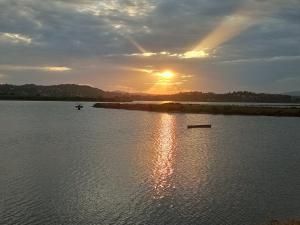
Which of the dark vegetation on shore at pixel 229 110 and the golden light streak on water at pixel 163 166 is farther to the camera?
the dark vegetation on shore at pixel 229 110

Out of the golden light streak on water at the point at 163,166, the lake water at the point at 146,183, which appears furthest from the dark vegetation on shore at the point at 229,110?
the lake water at the point at 146,183

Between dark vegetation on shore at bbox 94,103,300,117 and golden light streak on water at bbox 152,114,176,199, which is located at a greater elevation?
dark vegetation on shore at bbox 94,103,300,117

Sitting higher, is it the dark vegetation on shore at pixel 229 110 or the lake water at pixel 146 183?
the dark vegetation on shore at pixel 229 110

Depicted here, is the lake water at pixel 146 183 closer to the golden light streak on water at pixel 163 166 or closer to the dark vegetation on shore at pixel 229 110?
the golden light streak on water at pixel 163 166

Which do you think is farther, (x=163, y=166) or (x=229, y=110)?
(x=229, y=110)

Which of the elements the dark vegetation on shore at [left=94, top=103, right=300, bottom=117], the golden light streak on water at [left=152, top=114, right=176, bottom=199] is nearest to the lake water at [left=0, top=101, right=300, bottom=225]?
the golden light streak on water at [left=152, top=114, right=176, bottom=199]

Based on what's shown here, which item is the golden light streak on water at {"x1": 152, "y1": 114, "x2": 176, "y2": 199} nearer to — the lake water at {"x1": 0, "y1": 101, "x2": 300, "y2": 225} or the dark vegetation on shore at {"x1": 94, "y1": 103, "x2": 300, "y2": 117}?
the lake water at {"x1": 0, "y1": 101, "x2": 300, "y2": 225}

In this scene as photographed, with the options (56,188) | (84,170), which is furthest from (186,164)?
(56,188)

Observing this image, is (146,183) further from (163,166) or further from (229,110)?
(229,110)

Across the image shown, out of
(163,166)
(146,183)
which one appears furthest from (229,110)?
(146,183)

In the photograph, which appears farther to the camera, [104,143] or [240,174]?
[104,143]

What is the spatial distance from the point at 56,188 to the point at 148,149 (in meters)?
26.0

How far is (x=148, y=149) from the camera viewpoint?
184 feet

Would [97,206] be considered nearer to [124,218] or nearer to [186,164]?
[124,218]
